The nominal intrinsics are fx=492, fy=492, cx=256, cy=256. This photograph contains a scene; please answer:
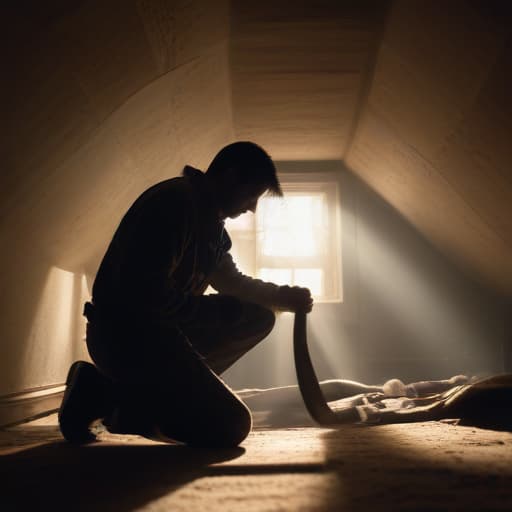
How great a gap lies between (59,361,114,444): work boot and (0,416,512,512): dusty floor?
66 mm

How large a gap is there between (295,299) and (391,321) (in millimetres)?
2865

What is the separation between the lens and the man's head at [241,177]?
1.45m

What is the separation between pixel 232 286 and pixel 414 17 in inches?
51.4

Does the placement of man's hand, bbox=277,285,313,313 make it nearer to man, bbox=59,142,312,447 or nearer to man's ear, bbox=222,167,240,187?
man, bbox=59,142,312,447

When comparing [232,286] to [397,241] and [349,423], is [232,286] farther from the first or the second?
[397,241]

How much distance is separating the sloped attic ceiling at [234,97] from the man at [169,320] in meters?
0.52

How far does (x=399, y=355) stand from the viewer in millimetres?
4168

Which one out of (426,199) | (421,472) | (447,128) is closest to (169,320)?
(421,472)

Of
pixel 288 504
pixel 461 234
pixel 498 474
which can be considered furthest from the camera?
pixel 461 234

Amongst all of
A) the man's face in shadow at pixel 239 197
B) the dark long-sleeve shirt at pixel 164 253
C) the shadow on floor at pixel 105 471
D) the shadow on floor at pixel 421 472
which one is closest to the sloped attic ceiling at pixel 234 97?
the dark long-sleeve shirt at pixel 164 253

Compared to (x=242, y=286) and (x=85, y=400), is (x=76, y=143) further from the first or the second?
(x=85, y=400)

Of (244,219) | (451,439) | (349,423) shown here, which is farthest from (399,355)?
(451,439)

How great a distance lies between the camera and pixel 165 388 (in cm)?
126

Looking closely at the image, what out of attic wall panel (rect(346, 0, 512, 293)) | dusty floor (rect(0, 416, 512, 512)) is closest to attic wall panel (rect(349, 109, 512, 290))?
attic wall panel (rect(346, 0, 512, 293))
